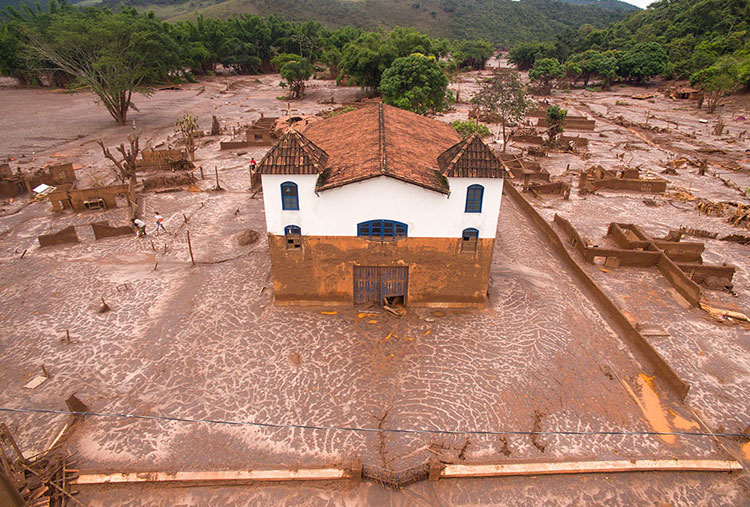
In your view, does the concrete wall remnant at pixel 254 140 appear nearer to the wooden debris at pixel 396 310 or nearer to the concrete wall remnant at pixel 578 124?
the wooden debris at pixel 396 310

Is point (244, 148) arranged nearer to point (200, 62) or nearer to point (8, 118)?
point (8, 118)

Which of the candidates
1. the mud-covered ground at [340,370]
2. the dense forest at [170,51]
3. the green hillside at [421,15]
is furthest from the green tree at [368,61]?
the green hillside at [421,15]

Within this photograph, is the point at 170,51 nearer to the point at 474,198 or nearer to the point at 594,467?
the point at 474,198

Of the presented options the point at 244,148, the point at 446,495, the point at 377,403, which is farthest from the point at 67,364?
the point at 244,148

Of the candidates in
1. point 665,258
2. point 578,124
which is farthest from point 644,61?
point 665,258

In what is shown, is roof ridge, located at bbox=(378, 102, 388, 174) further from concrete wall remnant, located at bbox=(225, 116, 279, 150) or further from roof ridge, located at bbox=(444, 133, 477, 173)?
concrete wall remnant, located at bbox=(225, 116, 279, 150)


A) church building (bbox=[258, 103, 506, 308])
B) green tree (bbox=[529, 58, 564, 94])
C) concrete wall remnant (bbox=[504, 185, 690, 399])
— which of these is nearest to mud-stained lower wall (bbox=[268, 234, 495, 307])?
church building (bbox=[258, 103, 506, 308])
